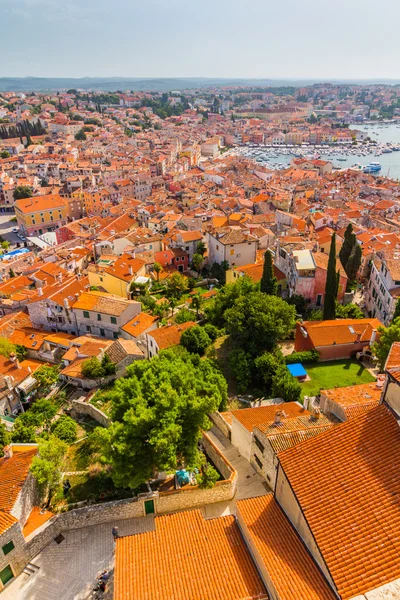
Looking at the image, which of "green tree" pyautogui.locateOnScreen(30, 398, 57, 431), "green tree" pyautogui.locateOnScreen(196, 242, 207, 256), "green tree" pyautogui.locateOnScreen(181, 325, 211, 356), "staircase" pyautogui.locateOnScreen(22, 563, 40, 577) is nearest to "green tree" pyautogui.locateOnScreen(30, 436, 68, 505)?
"staircase" pyautogui.locateOnScreen(22, 563, 40, 577)

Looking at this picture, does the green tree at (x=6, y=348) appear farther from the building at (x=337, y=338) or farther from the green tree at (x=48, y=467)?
the building at (x=337, y=338)

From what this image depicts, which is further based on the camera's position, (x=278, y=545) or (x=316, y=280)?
(x=316, y=280)

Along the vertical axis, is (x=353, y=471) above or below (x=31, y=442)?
above

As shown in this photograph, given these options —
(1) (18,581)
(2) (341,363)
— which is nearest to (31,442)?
(1) (18,581)

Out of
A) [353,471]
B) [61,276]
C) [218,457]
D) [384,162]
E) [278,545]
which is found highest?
[353,471]

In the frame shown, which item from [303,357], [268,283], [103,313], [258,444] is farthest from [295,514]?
[268,283]

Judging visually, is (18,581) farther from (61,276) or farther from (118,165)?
(118,165)

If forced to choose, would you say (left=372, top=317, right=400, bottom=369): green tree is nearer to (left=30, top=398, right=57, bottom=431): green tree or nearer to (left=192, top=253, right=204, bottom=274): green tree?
(left=30, top=398, right=57, bottom=431): green tree
